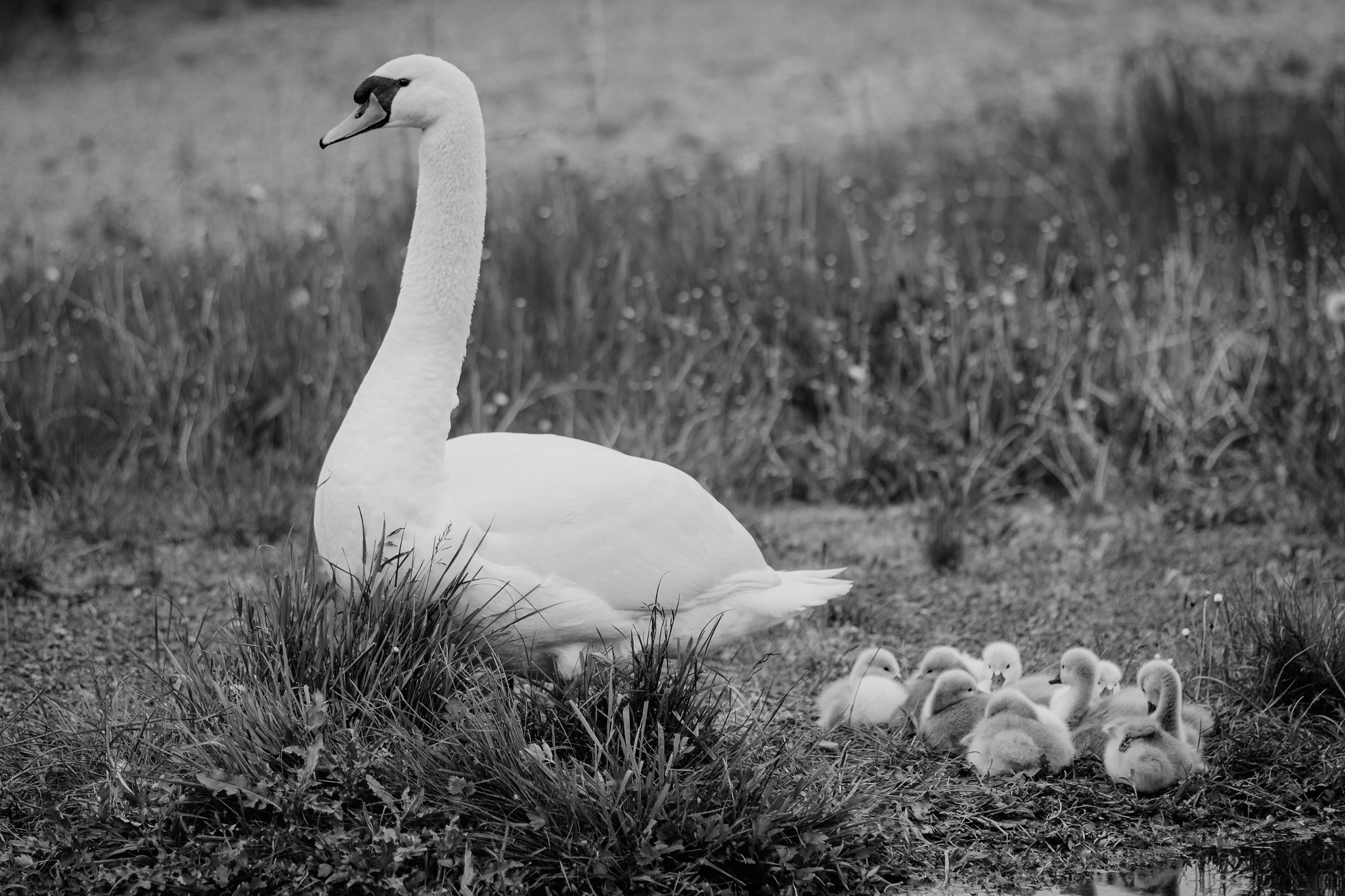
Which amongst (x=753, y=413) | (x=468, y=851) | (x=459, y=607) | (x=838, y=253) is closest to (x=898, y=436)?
(x=753, y=413)

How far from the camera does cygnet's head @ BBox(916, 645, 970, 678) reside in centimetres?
468

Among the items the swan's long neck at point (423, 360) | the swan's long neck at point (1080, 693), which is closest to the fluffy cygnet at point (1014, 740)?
the swan's long neck at point (1080, 693)

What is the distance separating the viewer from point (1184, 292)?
7.72 metres

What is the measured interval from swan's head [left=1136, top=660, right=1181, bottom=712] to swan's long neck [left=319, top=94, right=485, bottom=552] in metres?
2.17

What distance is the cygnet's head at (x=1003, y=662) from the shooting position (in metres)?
4.84

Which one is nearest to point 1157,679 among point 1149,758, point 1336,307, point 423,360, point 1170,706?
point 1170,706

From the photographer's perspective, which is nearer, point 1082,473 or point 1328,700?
point 1328,700

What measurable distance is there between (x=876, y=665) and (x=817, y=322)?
3.09 metres

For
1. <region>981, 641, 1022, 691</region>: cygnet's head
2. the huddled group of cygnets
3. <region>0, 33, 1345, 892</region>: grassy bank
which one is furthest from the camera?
<region>981, 641, 1022, 691</region>: cygnet's head

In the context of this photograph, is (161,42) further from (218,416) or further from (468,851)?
(468,851)

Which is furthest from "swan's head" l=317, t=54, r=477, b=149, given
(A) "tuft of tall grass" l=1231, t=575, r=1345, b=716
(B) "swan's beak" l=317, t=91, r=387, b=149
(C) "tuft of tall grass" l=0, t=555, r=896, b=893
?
(A) "tuft of tall grass" l=1231, t=575, r=1345, b=716

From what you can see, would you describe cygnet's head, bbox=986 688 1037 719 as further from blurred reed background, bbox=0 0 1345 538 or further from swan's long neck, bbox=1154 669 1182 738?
blurred reed background, bbox=0 0 1345 538

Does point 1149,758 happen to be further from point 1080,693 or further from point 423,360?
point 423,360

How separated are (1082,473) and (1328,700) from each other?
2.82m
